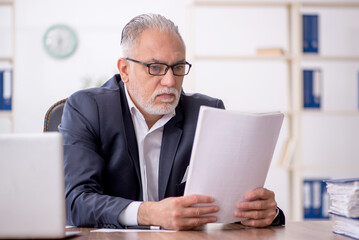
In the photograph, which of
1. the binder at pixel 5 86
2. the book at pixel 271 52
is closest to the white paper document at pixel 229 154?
the book at pixel 271 52

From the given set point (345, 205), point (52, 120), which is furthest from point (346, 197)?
point (52, 120)

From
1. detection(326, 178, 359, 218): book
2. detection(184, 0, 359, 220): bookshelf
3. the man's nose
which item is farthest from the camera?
detection(184, 0, 359, 220): bookshelf

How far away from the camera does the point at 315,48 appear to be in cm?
404

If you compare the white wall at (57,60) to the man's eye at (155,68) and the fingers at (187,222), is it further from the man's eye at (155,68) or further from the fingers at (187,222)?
the fingers at (187,222)

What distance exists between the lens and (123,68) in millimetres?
1938

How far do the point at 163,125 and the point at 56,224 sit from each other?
0.86 metres

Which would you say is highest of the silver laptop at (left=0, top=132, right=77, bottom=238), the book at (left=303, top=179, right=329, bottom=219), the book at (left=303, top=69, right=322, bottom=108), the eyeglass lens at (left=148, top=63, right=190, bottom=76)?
the book at (left=303, top=69, right=322, bottom=108)

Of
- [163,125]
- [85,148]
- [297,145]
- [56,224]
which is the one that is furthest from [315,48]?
[56,224]

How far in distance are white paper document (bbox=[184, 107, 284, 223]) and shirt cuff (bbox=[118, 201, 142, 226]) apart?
179mm

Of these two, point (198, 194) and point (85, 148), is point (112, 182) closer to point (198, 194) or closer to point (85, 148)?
point (85, 148)

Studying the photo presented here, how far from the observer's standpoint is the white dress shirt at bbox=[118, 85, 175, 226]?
1864mm

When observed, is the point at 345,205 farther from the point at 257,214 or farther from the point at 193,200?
the point at 193,200

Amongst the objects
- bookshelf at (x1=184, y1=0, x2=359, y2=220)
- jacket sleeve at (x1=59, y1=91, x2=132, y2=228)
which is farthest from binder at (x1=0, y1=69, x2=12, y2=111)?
jacket sleeve at (x1=59, y1=91, x2=132, y2=228)

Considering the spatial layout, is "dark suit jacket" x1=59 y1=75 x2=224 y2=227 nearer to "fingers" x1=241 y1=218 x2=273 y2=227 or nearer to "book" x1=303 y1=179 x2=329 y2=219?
"fingers" x1=241 y1=218 x2=273 y2=227
